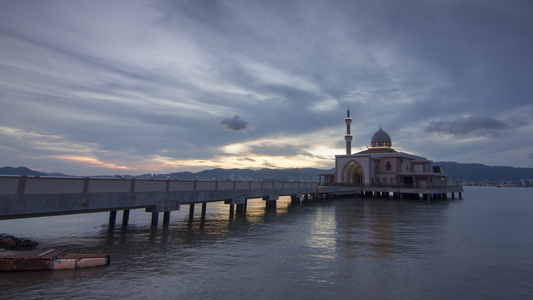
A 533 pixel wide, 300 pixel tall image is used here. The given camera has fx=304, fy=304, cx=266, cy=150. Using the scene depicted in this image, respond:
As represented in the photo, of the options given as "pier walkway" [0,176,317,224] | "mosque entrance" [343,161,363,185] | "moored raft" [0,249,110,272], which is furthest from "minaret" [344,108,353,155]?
"moored raft" [0,249,110,272]

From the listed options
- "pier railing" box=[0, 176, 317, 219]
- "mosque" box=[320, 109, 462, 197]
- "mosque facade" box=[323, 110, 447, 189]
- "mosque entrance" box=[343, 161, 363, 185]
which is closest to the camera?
"pier railing" box=[0, 176, 317, 219]

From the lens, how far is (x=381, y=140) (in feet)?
272

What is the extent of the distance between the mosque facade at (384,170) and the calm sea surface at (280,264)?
4707 centimetres

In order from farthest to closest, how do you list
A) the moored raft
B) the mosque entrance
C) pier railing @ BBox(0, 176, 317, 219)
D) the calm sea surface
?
the mosque entrance, pier railing @ BBox(0, 176, 317, 219), the moored raft, the calm sea surface

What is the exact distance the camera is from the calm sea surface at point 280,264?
10.5m

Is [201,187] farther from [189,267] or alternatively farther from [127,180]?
[189,267]

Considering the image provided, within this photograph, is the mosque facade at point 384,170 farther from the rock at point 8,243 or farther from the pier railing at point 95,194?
the rock at point 8,243

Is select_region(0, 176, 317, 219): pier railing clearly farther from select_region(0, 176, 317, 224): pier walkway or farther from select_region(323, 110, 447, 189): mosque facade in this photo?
select_region(323, 110, 447, 189): mosque facade

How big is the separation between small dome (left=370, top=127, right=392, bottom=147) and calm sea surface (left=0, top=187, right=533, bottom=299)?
60531 mm

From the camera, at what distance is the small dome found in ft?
272

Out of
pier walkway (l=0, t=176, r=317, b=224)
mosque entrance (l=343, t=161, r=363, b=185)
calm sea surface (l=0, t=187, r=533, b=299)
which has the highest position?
mosque entrance (l=343, t=161, r=363, b=185)

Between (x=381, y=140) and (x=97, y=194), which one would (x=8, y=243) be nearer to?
(x=97, y=194)

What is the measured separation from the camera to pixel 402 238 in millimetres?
20500

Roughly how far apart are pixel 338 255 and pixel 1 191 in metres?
16.1
